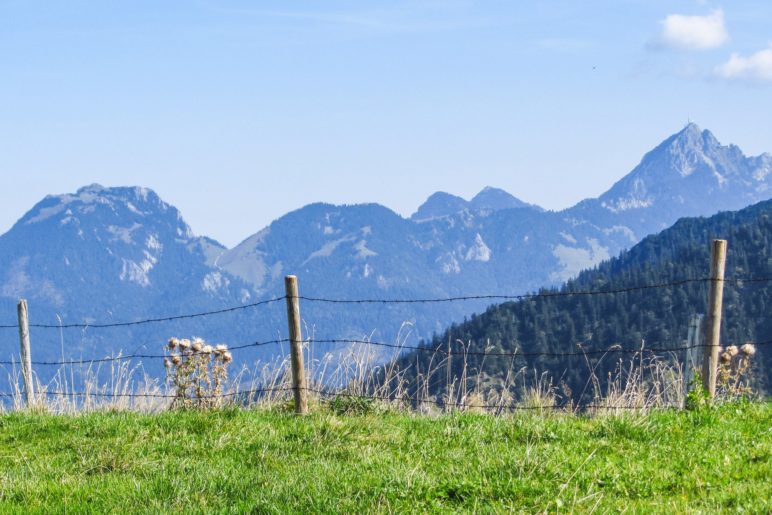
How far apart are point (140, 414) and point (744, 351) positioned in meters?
8.38

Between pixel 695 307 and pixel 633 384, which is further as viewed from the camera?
pixel 695 307

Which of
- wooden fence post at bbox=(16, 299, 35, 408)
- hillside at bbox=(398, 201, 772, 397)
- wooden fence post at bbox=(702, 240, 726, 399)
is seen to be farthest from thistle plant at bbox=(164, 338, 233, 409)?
hillside at bbox=(398, 201, 772, 397)

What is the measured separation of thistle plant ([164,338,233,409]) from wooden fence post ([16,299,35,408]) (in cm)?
265

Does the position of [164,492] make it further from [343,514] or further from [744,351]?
[744,351]

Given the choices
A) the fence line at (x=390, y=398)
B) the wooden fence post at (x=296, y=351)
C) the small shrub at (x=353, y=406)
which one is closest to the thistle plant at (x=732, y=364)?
the fence line at (x=390, y=398)

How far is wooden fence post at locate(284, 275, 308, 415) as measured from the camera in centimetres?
1171

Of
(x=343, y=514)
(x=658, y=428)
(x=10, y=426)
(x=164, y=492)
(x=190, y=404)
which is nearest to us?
(x=343, y=514)

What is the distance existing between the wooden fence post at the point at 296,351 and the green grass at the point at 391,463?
0.41m

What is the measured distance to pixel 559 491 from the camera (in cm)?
694

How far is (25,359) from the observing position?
15.1m

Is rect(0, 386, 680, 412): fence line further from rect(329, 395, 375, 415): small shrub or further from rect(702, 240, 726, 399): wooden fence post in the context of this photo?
rect(702, 240, 726, 399): wooden fence post

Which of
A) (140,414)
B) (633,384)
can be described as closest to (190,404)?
(140,414)

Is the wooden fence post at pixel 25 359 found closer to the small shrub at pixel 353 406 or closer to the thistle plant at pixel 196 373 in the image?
the thistle plant at pixel 196 373

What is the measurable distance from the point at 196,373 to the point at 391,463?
215 inches
